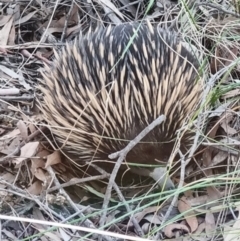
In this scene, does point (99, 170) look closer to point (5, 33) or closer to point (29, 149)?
point (29, 149)

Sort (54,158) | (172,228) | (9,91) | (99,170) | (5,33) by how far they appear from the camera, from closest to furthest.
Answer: (172,228) → (99,170) → (54,158) → (9,91) → (5,33)

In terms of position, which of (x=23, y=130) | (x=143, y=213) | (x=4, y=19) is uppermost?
(x=4, y=19)

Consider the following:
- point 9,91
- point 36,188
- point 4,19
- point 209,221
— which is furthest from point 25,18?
point 209,221

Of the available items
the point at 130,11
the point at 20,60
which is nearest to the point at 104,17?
the point at 130,11

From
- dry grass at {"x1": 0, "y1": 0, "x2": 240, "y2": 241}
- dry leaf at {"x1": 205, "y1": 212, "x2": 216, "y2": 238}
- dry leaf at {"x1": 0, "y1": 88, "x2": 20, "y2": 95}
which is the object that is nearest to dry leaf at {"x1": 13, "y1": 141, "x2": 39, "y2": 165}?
dry grass at {"x1": 0, "y1": 0, "x2": 240, "y2": 241}

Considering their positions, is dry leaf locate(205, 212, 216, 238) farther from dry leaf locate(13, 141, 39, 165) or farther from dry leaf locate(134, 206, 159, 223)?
dry leaf locate(13, 141, 39, 165)

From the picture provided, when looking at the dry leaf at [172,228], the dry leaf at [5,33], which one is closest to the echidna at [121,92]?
the dry leaf at [172,228]

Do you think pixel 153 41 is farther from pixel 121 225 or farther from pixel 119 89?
pixel 121 225

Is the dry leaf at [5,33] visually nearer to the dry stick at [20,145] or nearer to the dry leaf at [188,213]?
the dry stick at [20,145]
